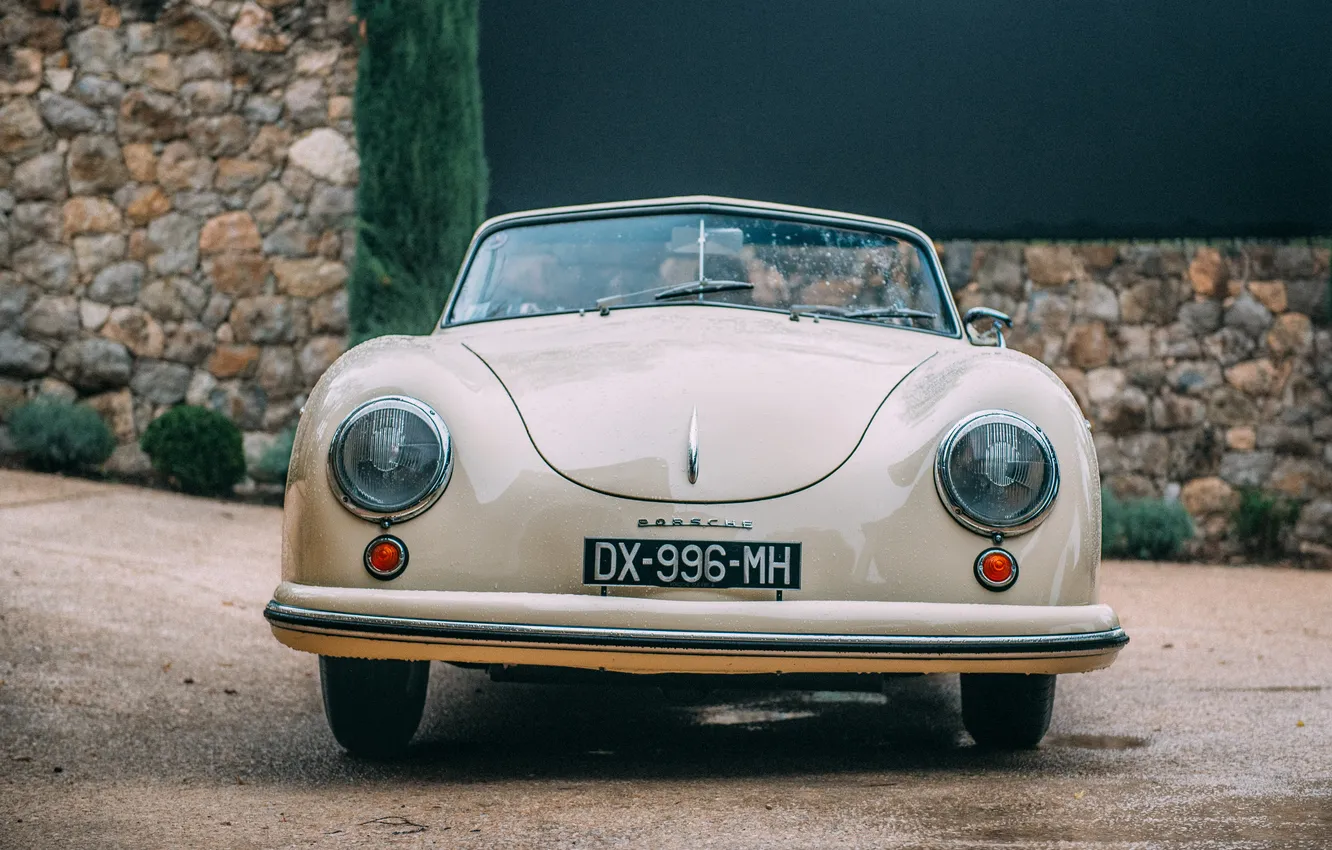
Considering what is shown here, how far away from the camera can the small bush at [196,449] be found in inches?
365

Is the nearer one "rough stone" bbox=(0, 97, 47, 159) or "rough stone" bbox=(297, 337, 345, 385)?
"rough stone" bbox=(297, 337, 345, 385)

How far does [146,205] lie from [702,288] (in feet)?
23.5

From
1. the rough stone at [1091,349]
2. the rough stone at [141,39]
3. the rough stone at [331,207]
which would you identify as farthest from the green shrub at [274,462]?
the rough stone at [1091,349]

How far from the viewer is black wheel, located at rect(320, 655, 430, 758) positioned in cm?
340

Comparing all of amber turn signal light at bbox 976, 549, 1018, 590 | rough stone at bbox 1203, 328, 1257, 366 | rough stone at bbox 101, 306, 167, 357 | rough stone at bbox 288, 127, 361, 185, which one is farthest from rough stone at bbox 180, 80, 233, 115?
amber turn signal light at bbox 976, 549, 1018, 590

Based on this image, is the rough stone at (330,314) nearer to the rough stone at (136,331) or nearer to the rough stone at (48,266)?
the rough stone at (136,331)

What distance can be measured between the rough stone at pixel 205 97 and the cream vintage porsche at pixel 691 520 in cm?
736

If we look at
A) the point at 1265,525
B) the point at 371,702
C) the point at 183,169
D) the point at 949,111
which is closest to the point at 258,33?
the point at 183,169

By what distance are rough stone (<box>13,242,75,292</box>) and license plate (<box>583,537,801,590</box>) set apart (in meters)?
8.20

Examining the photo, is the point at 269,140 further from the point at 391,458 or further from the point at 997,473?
the point at 997,473

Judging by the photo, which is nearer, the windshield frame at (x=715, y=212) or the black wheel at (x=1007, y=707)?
the black wheel at (x=1007, y=707)

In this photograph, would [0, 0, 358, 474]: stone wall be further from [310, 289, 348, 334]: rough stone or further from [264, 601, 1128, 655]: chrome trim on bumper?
[264, 601, 1128, 655]: chrome trim on bumper

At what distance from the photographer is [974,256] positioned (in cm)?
952

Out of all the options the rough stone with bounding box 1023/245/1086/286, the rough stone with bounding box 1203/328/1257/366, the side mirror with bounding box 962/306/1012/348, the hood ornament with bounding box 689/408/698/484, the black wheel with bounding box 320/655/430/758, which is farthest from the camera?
the rough stone with bounding box 1023/245/1086/286
